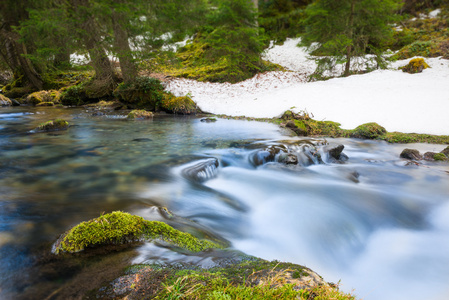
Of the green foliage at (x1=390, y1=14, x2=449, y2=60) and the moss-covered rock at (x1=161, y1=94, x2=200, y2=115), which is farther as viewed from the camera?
the green foliage at (x1=390, y1=14, x2=449, y2=60)

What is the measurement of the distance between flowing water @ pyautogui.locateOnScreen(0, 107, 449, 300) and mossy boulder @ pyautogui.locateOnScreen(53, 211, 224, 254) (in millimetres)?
123

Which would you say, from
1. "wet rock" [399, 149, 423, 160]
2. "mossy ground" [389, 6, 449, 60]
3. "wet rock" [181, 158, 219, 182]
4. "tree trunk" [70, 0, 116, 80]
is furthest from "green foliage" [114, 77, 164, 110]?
"mossy ground" [389, 6, 449, 60]

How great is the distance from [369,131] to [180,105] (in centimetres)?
784

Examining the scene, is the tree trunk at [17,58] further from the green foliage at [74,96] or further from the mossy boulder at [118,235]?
the mossy boulder at [118,235]

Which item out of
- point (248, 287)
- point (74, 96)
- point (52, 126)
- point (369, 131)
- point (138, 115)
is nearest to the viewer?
point (248, 287)

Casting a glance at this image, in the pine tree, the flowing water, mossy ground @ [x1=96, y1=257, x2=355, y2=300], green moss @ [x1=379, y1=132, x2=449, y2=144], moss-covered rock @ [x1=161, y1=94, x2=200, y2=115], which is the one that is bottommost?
the flowing water

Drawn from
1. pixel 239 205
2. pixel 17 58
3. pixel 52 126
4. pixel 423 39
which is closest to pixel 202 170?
pixel 239 205

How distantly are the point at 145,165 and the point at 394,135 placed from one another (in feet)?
22.8

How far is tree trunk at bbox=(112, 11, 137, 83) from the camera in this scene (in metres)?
10.6

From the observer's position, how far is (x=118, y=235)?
1.90 meters

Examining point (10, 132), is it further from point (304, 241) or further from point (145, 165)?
point (304, 241)

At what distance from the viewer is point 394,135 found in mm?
6930

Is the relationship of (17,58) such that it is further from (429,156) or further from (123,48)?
(429,156)

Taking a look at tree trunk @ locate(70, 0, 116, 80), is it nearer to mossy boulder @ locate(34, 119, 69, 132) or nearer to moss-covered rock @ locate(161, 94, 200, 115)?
moss-covered rock @ locate(161, 94, 200, 115)
